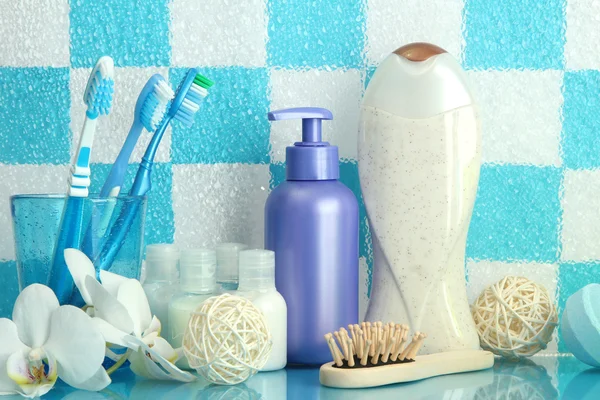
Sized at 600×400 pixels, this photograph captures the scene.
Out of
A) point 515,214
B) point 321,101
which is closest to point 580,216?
point 515,214

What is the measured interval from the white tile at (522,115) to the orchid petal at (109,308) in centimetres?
43

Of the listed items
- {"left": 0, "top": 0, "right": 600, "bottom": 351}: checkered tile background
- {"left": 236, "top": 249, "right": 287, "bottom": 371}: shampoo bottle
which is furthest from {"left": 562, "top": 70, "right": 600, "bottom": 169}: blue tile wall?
{"left": 236, "top": 249, "right": 287, "bottom": 371}: shampoo bottle

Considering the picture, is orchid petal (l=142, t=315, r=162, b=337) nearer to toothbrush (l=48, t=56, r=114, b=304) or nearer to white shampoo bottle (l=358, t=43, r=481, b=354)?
toothbrush (l=48, t=56, r=114, b=304)

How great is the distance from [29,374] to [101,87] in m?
0.24

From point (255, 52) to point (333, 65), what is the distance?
0.28 feet

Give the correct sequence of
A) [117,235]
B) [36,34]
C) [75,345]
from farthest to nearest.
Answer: [36,34] < [117,235] < [75,345]

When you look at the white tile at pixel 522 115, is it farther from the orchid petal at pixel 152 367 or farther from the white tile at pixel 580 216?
the orchid petal at pixel 152 367

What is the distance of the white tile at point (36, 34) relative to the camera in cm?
90

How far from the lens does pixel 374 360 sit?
72 centimetres

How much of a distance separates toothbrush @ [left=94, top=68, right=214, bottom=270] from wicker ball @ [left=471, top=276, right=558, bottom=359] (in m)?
0.34

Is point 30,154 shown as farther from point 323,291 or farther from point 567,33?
point 567,33

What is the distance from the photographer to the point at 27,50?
897 mm

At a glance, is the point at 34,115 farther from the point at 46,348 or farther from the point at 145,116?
the point at 46,348

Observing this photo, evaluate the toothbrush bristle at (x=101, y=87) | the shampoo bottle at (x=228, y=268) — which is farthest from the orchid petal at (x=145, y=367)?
the toothbrush bristle at (x=101, y=87)
